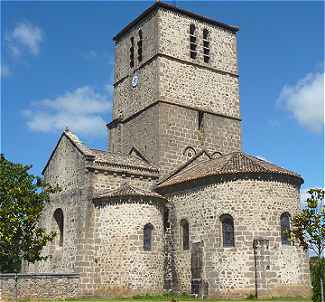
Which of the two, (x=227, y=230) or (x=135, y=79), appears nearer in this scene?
(x=227, y=230)

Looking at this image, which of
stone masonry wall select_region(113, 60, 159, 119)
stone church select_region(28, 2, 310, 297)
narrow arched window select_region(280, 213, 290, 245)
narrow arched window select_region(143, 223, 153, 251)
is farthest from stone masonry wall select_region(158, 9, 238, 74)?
narrow arched window select_region(280, 213, 290, 245)

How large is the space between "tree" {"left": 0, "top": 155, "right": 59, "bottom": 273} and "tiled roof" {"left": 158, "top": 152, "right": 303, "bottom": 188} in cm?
762

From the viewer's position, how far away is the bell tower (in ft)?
112

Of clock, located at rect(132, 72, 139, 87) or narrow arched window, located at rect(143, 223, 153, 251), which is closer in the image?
narrow arched window, located at rect(143, 223, 153, 251)

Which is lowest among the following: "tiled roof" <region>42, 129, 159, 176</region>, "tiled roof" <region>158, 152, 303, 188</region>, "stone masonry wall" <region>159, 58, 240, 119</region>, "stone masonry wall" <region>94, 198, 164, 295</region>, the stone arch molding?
"stone masonry wall" <region>94, 198, 164, 295</region>

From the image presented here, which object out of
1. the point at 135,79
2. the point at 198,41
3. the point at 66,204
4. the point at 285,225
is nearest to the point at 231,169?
the point at 285,225

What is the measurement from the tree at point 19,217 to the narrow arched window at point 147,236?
5.36m

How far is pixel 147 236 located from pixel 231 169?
5.98m

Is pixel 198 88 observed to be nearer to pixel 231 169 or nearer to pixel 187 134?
pixel 187 134

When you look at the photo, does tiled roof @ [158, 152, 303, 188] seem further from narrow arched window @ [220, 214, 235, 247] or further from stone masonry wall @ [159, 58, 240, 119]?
stone masonry wall @ [159, 58, 240, 119]

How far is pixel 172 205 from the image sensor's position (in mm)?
29438

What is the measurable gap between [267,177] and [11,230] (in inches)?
565

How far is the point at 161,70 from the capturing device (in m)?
34.9

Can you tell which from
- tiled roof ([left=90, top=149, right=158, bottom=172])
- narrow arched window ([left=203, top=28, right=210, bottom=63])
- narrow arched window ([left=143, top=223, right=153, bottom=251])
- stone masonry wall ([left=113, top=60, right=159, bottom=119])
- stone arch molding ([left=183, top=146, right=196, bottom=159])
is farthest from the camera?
narrow arched window ([left=203, top=28, right=210, bottom=63])
